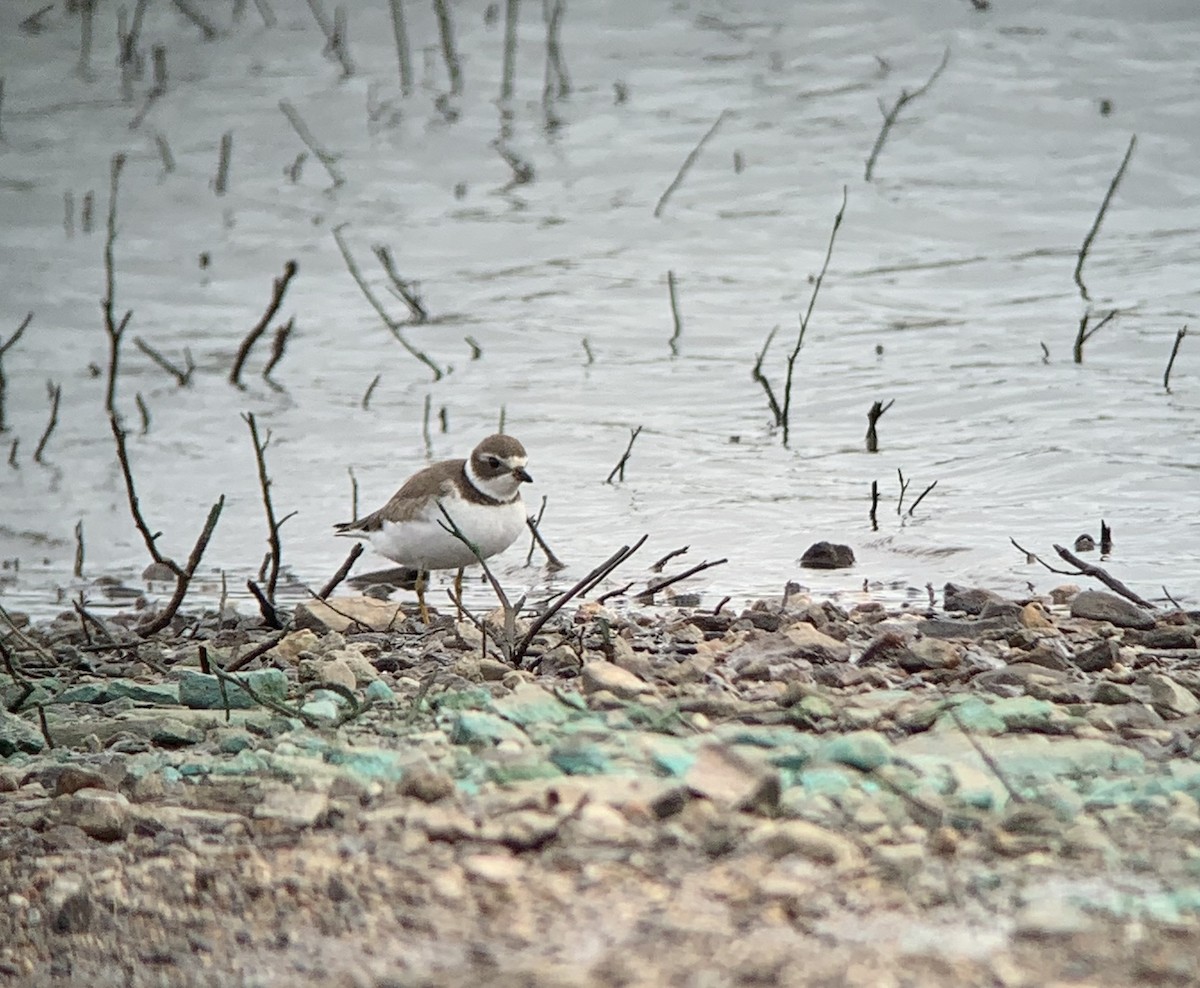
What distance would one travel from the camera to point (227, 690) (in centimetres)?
466

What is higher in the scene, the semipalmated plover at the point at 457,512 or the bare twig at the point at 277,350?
the semipalmated plover at the point at 457,512

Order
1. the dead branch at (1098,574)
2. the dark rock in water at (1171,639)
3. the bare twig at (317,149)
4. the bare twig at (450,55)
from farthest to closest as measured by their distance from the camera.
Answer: the bare twig at (450,55) → the bare twig at (317,149) → the dead branch at (1098,574) → the dark rock in water at (1171,639)

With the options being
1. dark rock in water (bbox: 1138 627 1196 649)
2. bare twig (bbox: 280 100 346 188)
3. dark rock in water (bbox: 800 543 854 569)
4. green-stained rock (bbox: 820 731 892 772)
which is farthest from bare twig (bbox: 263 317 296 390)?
green-stained rock (bbox: 820 731 892 772)

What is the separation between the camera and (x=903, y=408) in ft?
30.8

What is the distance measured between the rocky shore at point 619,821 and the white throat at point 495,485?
74.4 inches

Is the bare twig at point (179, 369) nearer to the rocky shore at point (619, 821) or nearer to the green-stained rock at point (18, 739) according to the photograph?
the rocky shore at point (619, 821)

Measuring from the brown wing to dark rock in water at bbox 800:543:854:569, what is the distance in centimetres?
146

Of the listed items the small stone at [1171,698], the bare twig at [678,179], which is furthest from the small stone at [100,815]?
the bare twig at [678,179]

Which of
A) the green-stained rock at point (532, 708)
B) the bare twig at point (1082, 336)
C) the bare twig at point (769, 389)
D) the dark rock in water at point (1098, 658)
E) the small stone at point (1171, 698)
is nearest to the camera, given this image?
the green-stained rock at point (532, 708)

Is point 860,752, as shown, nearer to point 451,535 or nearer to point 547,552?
point 451,535

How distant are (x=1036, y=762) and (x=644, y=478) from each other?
17.2 feet

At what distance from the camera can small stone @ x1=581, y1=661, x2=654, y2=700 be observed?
13.9ft

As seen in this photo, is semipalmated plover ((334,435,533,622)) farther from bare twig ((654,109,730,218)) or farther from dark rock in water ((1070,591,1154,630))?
bare twig ((654,109,730,218))

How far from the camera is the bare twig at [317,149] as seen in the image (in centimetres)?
1425
